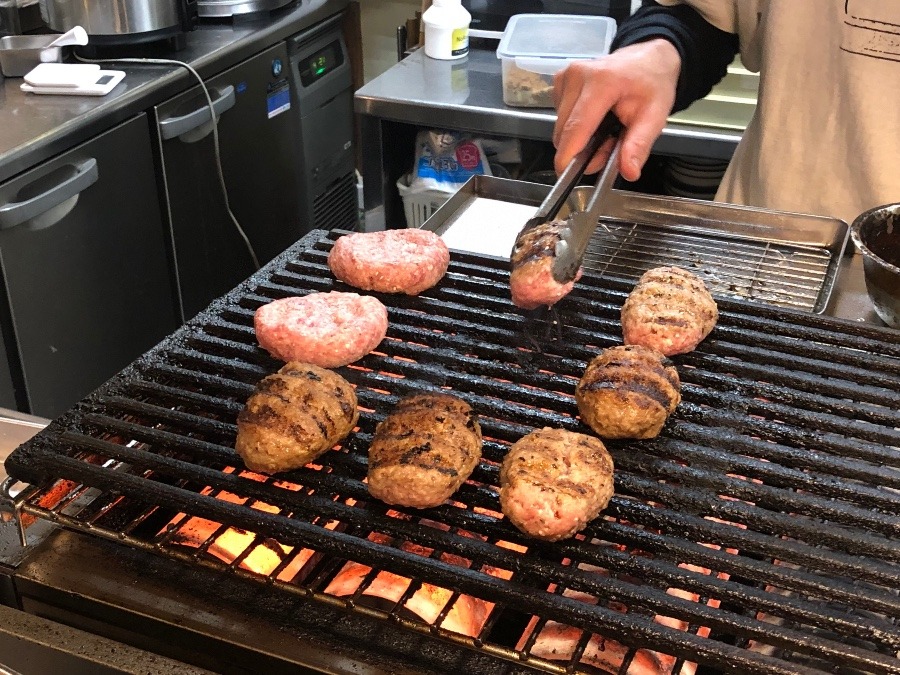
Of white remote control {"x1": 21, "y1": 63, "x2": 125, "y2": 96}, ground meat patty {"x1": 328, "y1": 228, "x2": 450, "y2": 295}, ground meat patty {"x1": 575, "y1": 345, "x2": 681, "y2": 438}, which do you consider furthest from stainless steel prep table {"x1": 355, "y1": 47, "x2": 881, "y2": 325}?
ground meat patty {"x1": 575, "y1": 345, "x2": 681, "y2": 438}

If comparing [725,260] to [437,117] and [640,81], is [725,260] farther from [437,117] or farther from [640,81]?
[437,117]

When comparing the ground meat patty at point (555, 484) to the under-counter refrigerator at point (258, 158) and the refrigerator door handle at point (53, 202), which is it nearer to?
the refrigerator door handle at point (53, 202)

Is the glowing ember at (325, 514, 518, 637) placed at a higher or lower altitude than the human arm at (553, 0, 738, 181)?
lower

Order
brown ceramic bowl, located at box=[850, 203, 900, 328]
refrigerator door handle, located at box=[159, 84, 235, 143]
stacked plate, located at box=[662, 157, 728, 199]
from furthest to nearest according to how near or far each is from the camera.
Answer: stacked plate, located at box=[662, 157, 728, 199]
refrigerator door handle, located at box=[159, 84, 235, 143]
brown ceramic bowl, located at box=[850, 203, 900, 328]

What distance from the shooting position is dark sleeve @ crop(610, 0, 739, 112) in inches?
93.9

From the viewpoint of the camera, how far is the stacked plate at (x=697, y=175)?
3.66 meters

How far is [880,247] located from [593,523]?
1011mm

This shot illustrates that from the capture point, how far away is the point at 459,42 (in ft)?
13.0

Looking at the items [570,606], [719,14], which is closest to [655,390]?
[570,606]

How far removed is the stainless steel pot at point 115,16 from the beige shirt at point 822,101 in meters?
1.97

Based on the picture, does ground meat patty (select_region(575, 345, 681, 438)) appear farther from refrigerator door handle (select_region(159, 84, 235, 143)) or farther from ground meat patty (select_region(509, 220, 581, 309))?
refrigerator door handle (select_region(159, 84, 235, 143))

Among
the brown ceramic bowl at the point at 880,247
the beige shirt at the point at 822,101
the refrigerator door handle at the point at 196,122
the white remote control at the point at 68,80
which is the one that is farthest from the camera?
the refrigerator door handle at the point at 196,122

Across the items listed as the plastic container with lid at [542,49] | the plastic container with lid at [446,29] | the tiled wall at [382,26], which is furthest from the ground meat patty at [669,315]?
the tiled wall at [382,26]

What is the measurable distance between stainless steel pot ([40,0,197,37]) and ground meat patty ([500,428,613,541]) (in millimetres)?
2760
